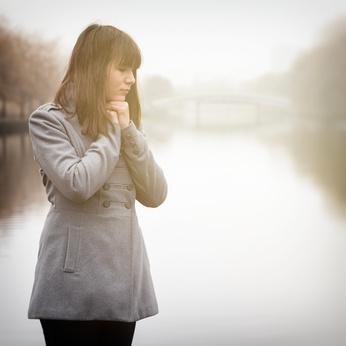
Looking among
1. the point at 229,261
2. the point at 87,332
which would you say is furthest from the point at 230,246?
the point at 87,332

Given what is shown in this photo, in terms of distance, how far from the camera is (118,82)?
1.60m

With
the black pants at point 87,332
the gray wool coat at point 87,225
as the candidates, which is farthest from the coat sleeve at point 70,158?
the black pants at point 87,332

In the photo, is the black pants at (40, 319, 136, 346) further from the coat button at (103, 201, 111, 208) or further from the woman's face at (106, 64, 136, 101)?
the woman's face at (106, 64, 136, 101)

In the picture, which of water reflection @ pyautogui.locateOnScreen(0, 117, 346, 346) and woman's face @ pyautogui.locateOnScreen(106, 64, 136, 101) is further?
water reflection @ pyautogui.locateOnScreen(0, 117, 346, 346)

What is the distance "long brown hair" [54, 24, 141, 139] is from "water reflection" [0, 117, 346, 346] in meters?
1.58

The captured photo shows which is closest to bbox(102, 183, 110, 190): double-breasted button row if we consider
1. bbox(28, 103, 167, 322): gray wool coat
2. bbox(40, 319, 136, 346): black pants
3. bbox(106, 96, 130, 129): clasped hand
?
bbox(28, 103, 167, 322): gray wool coat

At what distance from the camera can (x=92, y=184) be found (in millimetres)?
1523

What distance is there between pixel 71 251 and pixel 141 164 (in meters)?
A: 0.21

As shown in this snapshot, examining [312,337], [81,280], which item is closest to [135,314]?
[81,280]

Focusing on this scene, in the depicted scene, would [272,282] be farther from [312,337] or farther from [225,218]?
[225,218]

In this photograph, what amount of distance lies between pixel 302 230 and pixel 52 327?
17.7 ft

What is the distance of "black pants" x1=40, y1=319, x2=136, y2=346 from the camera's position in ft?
5.19

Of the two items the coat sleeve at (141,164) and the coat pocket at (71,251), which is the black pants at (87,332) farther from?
the coat sleeve at (141,164)

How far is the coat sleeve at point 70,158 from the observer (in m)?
1.51
